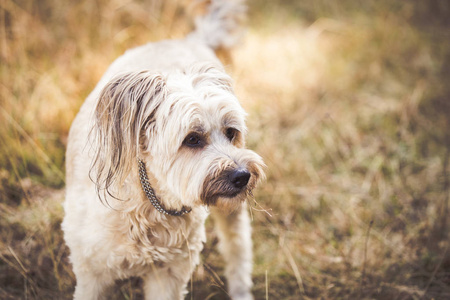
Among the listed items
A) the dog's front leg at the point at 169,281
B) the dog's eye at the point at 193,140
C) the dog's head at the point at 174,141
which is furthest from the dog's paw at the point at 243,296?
the dog's eye at the point at 193,140

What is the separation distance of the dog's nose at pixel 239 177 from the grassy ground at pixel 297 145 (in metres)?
0.44

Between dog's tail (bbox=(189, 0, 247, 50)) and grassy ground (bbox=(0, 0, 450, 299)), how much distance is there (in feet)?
1.50

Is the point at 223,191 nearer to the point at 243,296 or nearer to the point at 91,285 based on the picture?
the point at 91,285

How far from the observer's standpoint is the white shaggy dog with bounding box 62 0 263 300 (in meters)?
1.98

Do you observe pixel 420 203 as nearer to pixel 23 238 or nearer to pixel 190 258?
pixel 190 258

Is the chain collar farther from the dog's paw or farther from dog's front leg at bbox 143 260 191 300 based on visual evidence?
the dog's paw

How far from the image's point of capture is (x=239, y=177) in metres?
2.02

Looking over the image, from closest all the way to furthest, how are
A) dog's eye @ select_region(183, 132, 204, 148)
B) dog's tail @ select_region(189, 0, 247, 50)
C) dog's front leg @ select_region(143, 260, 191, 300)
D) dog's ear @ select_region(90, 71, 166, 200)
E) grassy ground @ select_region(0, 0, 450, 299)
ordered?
dog's ear @ select_region(90, 71, 166, 200)
dog's eye @ select_region(183, 132, 204, 148)
dog's front leg @ select_region(143, 260, 191, 300)
grassy ground @ select_region(0, 0, 450, 299)
dog's tail @ select_region(189, 0, 247, 50)

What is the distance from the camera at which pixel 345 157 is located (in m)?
4.52

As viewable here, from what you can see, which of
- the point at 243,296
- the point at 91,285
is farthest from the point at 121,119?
the point at 243,296

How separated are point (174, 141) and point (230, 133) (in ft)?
1.26

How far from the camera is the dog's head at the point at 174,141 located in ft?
6.44

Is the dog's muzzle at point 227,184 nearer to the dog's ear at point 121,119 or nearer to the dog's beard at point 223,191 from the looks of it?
the dog's beard at point 223,191

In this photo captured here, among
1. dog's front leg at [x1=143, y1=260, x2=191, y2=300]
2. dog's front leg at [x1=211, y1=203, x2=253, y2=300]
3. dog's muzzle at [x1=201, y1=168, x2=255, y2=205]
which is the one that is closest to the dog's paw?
dog's front leg at [x1=211, y1=203, x2=253, y2=300]
